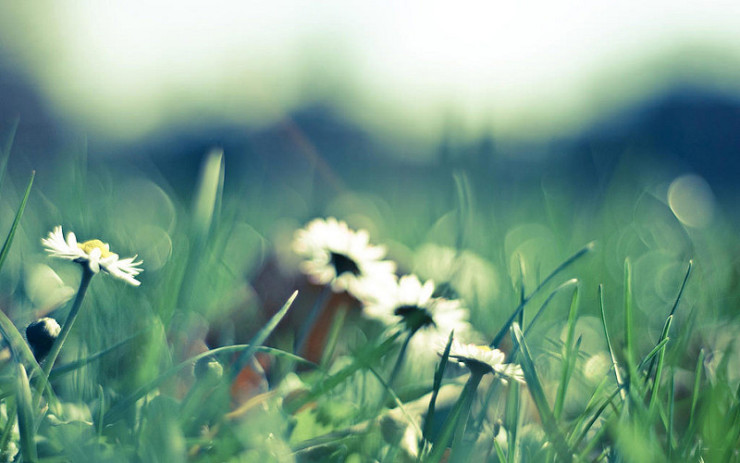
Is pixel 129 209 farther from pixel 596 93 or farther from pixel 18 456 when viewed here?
pixel 596 93

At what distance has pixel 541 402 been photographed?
16.6 inches

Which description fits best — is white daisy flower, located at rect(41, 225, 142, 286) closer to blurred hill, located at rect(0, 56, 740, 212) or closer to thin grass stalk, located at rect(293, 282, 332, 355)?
thin grass stalk, located at rect(293, 282, 332, 355)

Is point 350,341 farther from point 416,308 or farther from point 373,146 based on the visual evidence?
point 373,146

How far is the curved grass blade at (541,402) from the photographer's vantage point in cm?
40

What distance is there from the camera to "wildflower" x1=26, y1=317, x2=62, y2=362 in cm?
41

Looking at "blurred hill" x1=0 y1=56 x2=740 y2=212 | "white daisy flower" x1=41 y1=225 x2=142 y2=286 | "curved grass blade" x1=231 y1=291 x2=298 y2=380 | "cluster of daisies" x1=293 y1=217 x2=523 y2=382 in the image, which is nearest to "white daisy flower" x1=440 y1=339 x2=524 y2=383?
Result: "cluster of daisies" x1=293 y1=217 x2=523 y2=382

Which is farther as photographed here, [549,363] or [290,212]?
[290,212]

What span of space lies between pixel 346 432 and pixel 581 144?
112 inches

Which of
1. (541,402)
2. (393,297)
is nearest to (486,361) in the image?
(541,402)

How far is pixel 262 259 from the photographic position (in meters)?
1.07

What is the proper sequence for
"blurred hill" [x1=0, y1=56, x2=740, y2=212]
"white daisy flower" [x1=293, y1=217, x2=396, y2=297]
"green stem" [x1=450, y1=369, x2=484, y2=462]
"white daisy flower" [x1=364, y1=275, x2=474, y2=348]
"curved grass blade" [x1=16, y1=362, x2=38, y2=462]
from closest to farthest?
"curved grass blade" [x1=16, y1=362, x2=38, y2=462], "green stem" [x1=450, y1=369, x2=484, y2=462], "white daisy flower" [x1=364, y1=275, x2=474, y2=348], "white daisy flower" [x1=293, y1=217, x2=396, y2=297], "blurred hill" [x1=0, y1=56, x2=740, y2=212]

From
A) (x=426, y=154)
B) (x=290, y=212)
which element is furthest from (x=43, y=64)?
(x=290, y=212)

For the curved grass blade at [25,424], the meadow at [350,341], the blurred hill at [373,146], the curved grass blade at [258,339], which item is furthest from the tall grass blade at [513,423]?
the blurred hill at [373,146]

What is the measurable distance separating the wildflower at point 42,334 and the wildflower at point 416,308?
26cm
